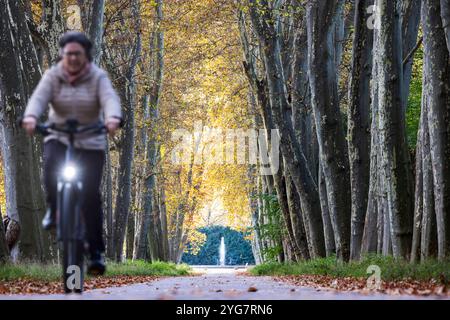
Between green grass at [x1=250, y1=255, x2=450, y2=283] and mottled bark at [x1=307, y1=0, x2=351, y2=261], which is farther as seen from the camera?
mottled bark at [x1=307, y1=0, x2=351, y2=261]

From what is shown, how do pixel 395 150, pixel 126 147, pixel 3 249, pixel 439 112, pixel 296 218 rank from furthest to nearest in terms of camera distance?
pixel 126 147 → pixel 296 218 → pixel 395 150 → pixel 3 249 → pixel 439 112

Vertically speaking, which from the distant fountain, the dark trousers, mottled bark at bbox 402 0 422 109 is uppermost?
mottled bark at bbox 402 0 422 109

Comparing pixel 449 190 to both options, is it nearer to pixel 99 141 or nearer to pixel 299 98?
pixel 99 141

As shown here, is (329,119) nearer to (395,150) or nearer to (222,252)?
(395,150)

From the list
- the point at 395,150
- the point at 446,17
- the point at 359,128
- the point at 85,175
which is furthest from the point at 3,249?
the point at 446,17

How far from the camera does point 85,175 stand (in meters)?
7.56

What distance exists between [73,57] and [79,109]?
49 cm

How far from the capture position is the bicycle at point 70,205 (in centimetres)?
714

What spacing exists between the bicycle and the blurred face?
0.51 m

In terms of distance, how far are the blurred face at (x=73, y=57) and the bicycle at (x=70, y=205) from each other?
509mm

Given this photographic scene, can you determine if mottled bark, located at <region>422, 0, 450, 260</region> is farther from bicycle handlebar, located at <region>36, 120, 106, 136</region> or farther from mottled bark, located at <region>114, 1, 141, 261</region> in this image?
mottled bark, located at <region>114, 1, 141, 261</region>

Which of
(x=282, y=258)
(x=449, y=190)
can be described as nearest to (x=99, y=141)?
(x=449, y=190)

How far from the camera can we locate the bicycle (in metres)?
7.14

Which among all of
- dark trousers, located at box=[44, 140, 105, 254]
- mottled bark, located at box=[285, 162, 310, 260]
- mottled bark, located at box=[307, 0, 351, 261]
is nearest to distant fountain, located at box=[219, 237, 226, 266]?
mottled bark, located at box=[285, 162, 310, 260]
